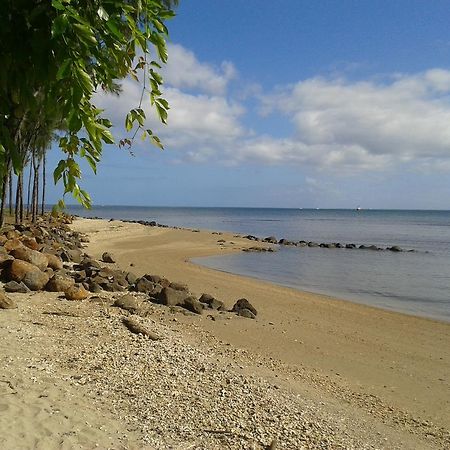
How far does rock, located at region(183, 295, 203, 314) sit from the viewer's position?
11.0 m

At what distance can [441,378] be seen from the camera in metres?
8.29

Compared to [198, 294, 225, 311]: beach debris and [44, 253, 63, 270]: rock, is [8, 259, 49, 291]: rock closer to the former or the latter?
[44, 253, 63, 270]: rock

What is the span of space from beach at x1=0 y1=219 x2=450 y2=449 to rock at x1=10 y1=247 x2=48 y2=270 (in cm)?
218

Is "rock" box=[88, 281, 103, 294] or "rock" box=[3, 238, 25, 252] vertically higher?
"rock" box=[3, 238, 25, 252]

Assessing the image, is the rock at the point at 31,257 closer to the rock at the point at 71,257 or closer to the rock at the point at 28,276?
the rock at the point at 28,276

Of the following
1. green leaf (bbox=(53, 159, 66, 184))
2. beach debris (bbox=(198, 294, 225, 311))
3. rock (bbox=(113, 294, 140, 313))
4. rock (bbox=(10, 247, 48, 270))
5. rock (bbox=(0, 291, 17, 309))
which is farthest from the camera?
beach debris (bbox=(198, 294, 225, 311))

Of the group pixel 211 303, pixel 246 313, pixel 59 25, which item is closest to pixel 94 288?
pixel 211 303

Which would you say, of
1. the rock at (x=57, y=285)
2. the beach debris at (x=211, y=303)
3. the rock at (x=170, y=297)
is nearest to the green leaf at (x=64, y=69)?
the rock at (x=57, y=285)

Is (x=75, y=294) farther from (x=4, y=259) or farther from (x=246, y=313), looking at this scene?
(x=246, y=313)

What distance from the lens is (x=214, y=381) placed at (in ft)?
20.0

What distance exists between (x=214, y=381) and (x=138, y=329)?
2.30 meters

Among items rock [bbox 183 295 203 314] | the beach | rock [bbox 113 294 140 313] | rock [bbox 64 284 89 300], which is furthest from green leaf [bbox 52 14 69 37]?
rock [bbox 183 295 203 314]

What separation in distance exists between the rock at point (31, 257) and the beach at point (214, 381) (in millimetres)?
2178

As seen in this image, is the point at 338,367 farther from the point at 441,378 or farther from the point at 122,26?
the point at 122,26
